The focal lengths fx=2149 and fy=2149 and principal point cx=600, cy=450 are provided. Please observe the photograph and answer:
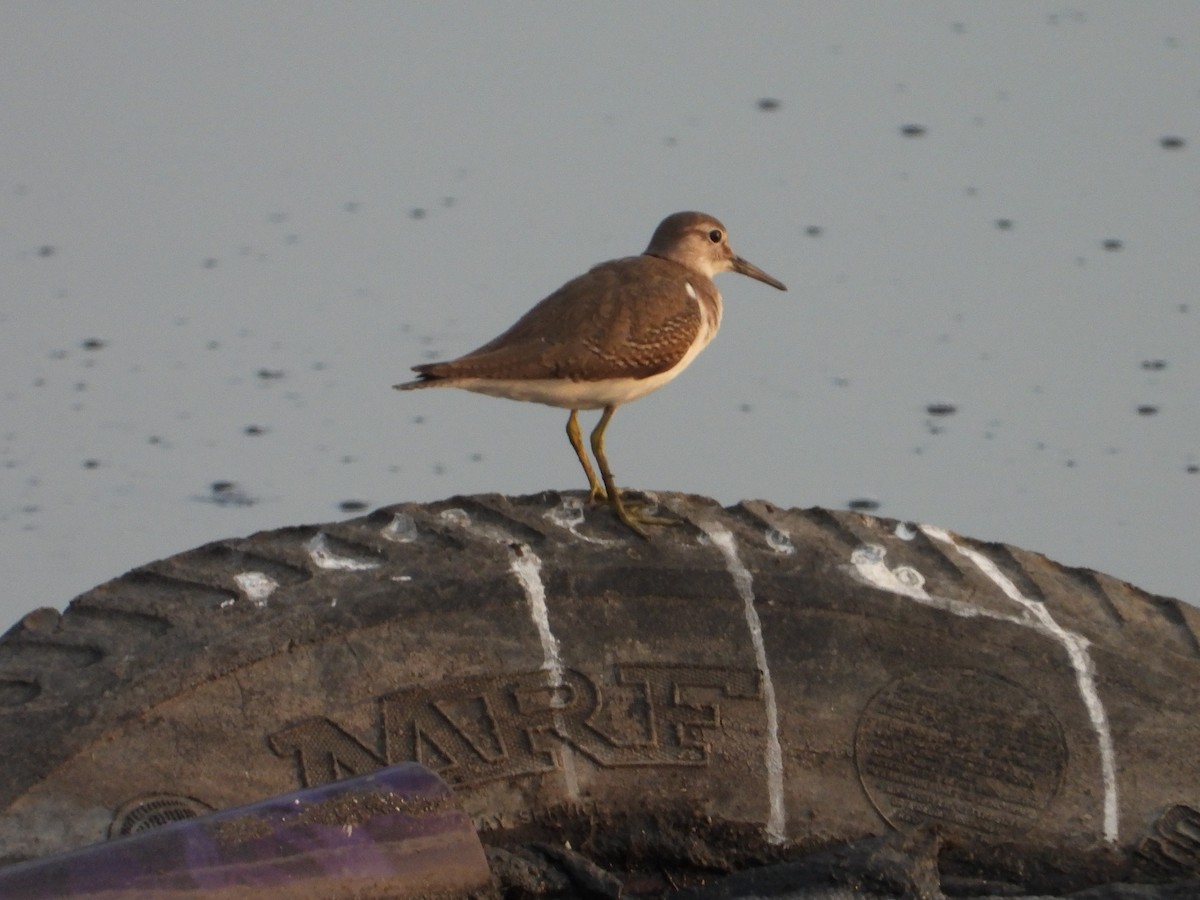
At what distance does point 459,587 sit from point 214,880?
1.04 meters

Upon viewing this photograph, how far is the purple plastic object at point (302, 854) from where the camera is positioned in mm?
2934

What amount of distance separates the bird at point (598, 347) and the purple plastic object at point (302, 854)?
1513 millimetres

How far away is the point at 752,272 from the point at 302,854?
3.31m

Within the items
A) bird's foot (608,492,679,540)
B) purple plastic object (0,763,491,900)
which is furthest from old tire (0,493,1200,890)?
purple plastic object (0,763,491,900)

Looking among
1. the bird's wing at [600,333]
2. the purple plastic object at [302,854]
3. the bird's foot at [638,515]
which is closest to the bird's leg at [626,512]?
the bird's foot at [638,515]

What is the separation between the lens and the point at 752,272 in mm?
6082

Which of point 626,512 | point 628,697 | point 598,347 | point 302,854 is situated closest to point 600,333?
point 598,347

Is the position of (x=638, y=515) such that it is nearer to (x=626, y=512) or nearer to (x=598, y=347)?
(x=626, y=512)

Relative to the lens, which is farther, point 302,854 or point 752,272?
point 752,272

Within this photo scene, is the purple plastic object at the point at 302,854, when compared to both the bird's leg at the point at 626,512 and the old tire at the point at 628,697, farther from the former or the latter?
the bird's leg at the point at 626,512

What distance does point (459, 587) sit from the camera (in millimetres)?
3926

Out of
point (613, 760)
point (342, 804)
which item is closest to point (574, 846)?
point (613, 760)

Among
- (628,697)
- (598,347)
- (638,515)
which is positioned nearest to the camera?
(628,697)

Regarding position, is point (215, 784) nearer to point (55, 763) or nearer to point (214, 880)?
point (55, 763)
